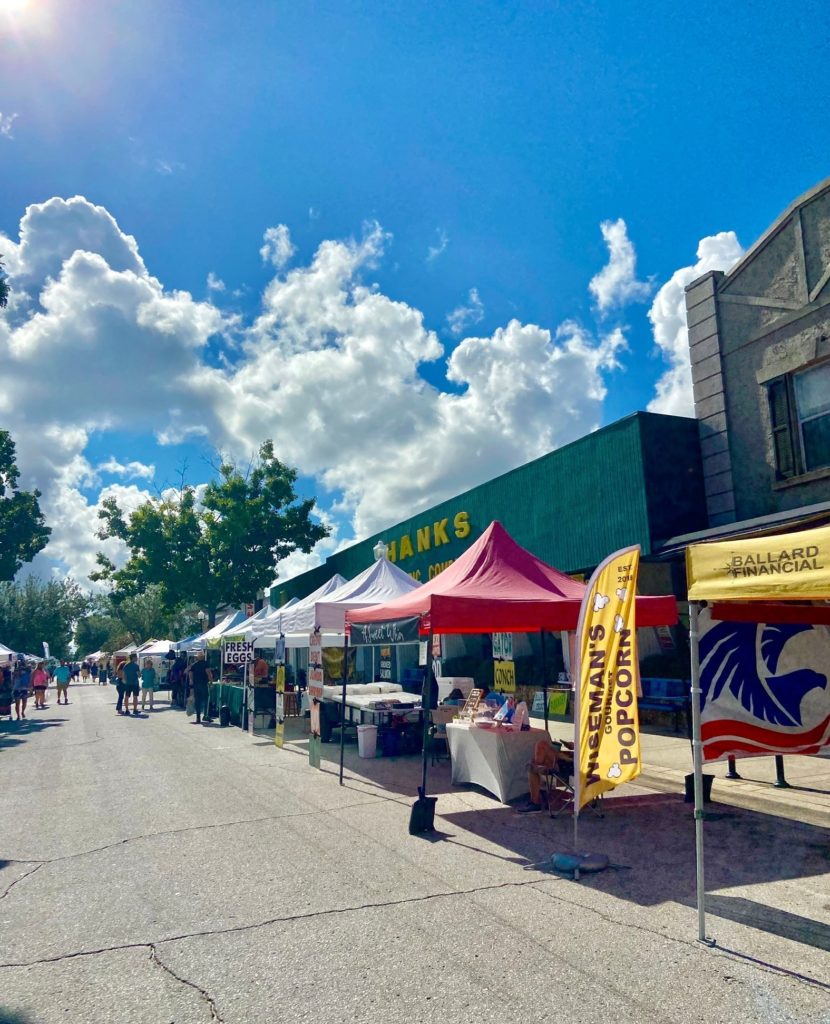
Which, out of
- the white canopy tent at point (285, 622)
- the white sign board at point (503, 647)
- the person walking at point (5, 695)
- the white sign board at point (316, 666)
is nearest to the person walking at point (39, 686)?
the person walking at point (5, 695)

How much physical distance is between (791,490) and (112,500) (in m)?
34.1

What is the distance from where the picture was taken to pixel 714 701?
5969 mm

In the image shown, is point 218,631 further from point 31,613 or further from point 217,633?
point 31,613

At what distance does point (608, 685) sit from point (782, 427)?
9.73 metres

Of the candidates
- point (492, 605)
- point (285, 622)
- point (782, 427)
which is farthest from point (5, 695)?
point (782, 427)

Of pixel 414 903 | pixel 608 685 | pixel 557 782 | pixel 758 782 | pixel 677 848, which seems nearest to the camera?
pixel 414 903

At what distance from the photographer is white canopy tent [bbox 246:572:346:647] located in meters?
16.3

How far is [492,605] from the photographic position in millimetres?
8922

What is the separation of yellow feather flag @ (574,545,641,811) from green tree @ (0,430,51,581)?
3846cm

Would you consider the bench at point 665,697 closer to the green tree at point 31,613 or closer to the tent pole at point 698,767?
the tent pole at point 698,767

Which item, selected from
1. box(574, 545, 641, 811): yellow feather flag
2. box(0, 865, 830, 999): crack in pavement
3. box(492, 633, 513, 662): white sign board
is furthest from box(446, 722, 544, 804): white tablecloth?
box(492, 633, 513, 662): white sign board

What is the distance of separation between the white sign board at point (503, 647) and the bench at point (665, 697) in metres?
5.06

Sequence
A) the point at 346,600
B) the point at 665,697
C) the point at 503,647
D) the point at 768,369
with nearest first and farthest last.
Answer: the point at 768,369
the point at 346,600
the point at 665,697
the point at 503,647

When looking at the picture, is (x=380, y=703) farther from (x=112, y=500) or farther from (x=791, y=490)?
(x=112, y=500)
